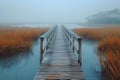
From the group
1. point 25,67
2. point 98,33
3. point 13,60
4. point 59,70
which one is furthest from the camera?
point 98,33

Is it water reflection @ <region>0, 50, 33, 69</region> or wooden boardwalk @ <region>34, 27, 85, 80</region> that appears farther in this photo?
water reflection @ <region>0, 50, 33, 69</region>

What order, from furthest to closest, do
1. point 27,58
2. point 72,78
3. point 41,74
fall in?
point 27,58, point 41,74, point 72,78

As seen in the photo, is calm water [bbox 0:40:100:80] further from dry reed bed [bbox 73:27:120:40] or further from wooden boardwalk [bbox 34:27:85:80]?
dry reed bed [bbox 73:27:120:40]

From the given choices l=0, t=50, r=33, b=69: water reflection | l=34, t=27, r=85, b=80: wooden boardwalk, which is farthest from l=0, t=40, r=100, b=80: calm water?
l=34, t=27, r=85, b=80: wooden boardwalk

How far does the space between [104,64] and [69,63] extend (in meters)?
1.48

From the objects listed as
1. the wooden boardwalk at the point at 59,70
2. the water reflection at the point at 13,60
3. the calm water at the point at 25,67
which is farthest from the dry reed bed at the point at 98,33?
the wooden boardwalk at the point at 59,70

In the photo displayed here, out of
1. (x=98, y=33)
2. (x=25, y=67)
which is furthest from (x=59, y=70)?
(x=98, y=33)

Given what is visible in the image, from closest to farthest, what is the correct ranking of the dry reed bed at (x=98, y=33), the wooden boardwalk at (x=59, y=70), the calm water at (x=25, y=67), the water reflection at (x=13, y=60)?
the wooden boardwalk at (x=59, y=70) → the calm water at (x=25, y=67) → the water reflection at (x=13, y=60) → the dry reed bed at (x=98, y=33)

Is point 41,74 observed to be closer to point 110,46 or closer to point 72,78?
point 72,78

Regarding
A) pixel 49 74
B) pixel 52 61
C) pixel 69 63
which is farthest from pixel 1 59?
pixel 49 74

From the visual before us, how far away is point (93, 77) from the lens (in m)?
7.36

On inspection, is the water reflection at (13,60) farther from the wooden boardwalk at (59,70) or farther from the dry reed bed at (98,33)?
the dry reed bed at (98,33)

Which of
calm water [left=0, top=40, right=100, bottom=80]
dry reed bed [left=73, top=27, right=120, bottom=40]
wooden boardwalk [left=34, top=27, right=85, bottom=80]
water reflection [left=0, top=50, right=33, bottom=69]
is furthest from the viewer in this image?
dry reed bed [left=73, top=27, right=120, bottom=40]

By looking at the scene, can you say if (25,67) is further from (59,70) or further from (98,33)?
(98,33)
